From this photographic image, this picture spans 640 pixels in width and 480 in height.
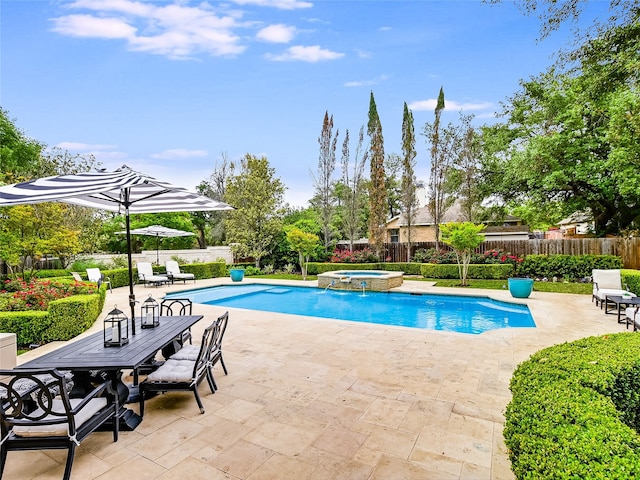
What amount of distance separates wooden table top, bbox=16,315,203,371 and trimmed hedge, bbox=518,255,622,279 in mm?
13783

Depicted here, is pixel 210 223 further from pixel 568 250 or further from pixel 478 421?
pixel 478 421

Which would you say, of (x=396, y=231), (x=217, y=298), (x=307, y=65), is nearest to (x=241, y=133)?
(x=307, y=65)

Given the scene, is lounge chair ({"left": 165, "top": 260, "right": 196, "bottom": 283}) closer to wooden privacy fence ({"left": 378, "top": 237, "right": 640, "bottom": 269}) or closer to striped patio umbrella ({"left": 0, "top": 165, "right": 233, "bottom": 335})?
striped patio umbrella ({"left": 0, "top": 165, "right": 233, "bottom": 335})

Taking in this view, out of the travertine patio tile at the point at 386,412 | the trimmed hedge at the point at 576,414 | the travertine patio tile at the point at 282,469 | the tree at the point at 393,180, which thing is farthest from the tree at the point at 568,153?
the tree at the point at 393,180

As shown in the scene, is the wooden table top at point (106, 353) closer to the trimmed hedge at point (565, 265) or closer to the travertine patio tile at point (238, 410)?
the travertine patio tile at point (238, 410)

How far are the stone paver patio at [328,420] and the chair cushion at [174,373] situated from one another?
1.15 ft

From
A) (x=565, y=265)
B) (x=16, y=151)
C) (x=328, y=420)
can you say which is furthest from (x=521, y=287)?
(x=16, y=151)

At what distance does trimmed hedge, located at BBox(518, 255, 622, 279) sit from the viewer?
12.3 m

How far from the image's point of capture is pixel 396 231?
86.5 feet

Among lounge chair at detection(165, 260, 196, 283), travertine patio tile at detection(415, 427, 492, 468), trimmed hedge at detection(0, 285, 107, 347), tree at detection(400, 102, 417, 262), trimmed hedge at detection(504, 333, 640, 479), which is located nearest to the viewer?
trimmed hedge at detection(504, 333, 640, 479)

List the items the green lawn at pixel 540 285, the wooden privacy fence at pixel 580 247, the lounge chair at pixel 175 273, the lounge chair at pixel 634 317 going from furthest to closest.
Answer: the lounge chair at pixel 175 273 < the wooden privacy fence at pixel 580 247 < the green lawn at pixel 540 285 < the lounge chair at pixel 634 317

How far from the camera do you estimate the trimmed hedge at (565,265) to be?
12321mm

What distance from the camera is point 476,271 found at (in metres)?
14.0

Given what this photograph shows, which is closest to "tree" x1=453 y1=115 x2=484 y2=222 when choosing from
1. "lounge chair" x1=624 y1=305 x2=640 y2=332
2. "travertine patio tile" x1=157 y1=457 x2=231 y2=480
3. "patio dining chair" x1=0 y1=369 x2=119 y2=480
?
"lounge chair" x1=624 y1=305 x2=640 y2=332
